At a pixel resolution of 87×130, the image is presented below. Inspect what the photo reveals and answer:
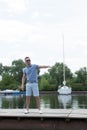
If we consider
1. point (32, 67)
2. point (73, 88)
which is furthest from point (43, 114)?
point (73, 88)

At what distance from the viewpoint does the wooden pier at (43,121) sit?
1461cm

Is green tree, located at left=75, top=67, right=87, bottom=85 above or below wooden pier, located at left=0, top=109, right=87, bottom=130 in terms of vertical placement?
above

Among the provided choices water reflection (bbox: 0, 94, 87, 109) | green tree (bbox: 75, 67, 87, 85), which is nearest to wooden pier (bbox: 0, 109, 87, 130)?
water reflection (bbox: 0, 94, 87, 109)

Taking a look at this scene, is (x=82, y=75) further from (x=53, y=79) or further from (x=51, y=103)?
(x=51, y=103)

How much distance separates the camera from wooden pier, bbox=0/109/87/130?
575 inches

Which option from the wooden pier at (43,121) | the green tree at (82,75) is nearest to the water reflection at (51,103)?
the wooden pier at (43,121)

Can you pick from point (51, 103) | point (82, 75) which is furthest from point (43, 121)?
point (82, 75)

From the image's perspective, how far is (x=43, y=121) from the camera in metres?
14.9

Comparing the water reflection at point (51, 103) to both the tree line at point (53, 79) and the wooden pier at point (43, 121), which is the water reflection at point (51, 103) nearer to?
the wooden pier at point (43, 121)

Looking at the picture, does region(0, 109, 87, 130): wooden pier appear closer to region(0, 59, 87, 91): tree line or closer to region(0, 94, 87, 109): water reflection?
region(0, 94, 87, 109): water reflection

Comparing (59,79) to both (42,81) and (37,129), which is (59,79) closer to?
(42,81)

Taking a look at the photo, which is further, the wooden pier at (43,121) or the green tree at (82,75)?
the green tree at (82,75)

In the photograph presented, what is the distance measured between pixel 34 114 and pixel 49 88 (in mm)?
117211

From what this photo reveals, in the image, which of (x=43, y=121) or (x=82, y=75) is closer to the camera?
(x=43, y=121)
